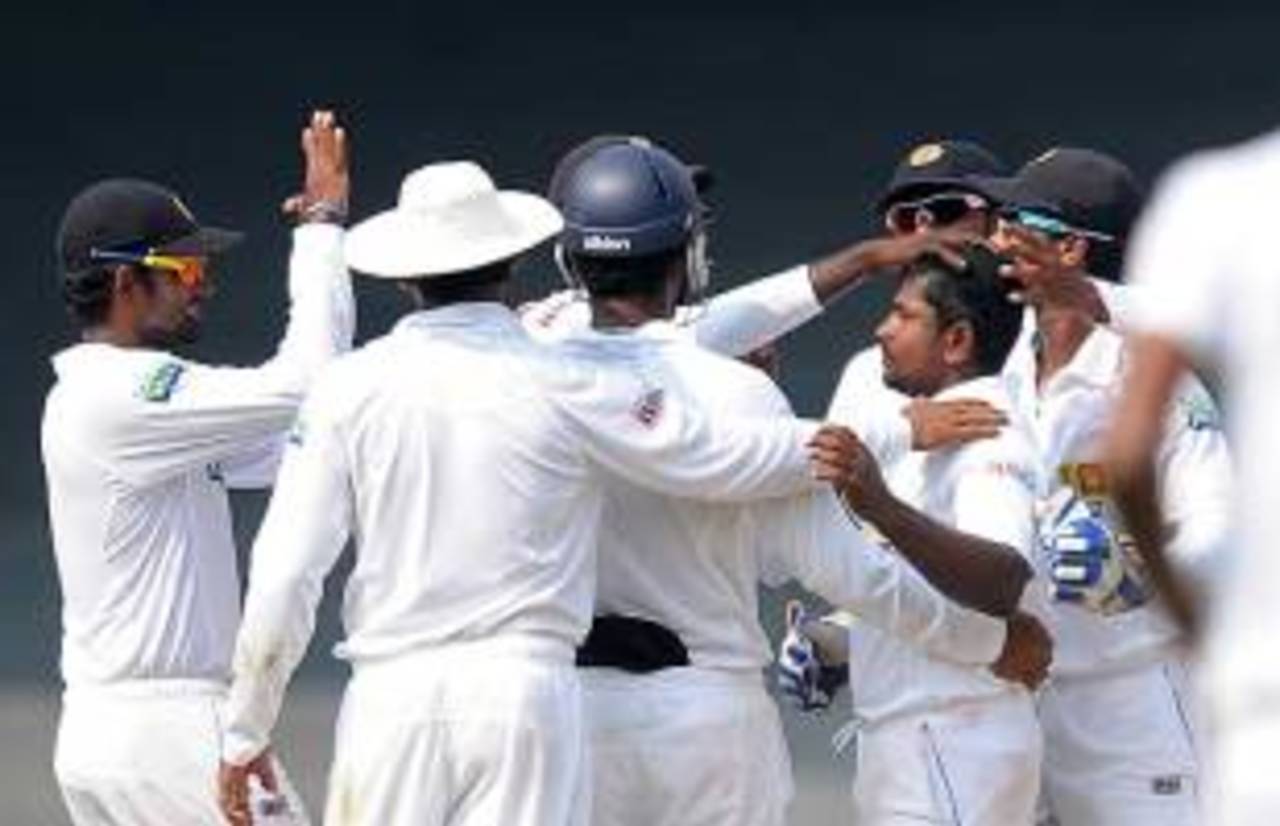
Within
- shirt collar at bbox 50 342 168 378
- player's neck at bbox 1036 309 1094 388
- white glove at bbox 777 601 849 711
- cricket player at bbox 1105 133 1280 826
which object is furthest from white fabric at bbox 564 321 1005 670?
cricket player at bbox 1105 133 1280 826

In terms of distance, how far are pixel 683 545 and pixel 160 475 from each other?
1.09m

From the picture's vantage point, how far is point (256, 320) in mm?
10516

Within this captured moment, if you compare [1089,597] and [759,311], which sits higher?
[759,311]

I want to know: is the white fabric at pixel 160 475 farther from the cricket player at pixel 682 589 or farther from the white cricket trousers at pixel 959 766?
the white cricket trousers at pixel 959 766

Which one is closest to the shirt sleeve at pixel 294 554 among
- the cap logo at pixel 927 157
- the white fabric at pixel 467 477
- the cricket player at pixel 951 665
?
the white fabric at pixel 467 477

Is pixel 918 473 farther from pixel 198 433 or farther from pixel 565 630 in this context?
pixel 198 433

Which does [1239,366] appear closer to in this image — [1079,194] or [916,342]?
[916,342]

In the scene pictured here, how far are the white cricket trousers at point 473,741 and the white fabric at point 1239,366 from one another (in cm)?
→ 212

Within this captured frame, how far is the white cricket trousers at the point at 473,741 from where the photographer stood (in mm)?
5523

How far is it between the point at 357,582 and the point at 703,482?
1.71 feet

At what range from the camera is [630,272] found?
5.79 metres

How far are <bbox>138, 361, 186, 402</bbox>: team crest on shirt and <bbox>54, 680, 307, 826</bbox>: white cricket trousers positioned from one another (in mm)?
484

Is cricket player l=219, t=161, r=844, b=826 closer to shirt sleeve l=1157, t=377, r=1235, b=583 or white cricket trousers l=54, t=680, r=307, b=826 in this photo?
shirt sleeve l=1157, t=377, r=1235, b=583

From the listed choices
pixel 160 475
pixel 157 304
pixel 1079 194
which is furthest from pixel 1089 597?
pixel 157 304
